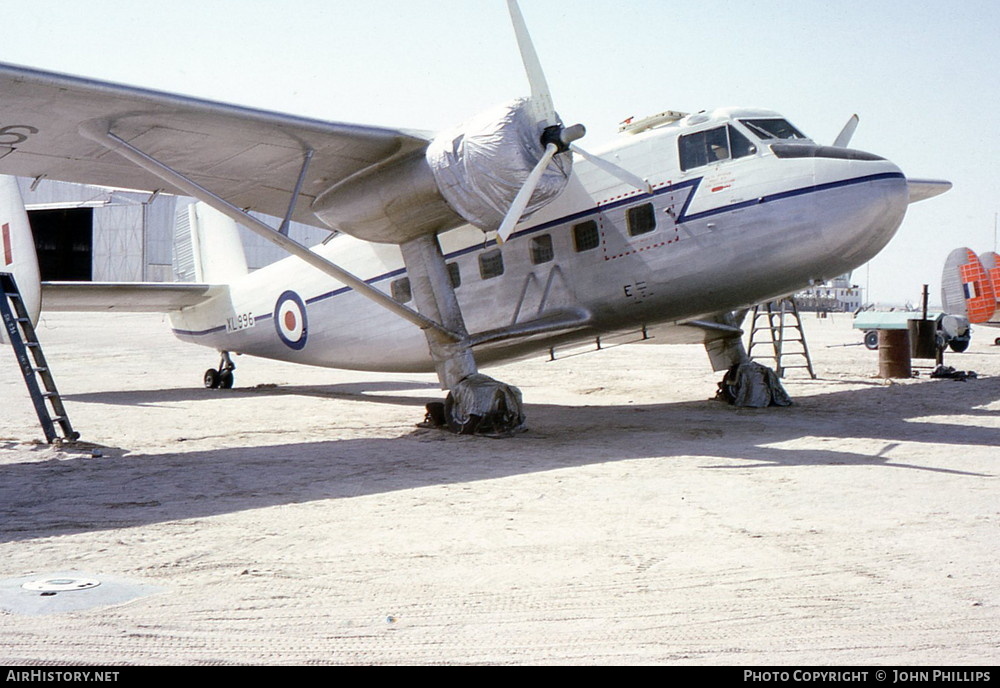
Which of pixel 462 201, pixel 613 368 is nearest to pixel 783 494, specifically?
pixel 462 201

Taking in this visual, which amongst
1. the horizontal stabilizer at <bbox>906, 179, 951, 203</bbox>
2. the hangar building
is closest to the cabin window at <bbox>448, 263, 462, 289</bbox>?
the horizontal stabilizer at <bbox>906, 179, 951, 203</bbox>

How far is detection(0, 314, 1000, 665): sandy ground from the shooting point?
339 cm

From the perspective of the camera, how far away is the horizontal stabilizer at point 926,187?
14.2 meters

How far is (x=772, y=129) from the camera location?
1014cm

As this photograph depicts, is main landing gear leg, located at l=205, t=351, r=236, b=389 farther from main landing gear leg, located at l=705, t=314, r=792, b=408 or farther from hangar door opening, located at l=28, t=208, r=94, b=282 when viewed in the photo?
hangar door opening, located at l=28, t=208, r=94, b=282

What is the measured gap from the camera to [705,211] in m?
9.96

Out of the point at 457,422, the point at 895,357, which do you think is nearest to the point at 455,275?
the point at 457,422

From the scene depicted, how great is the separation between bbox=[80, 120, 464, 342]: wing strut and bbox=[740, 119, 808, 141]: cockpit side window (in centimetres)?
423

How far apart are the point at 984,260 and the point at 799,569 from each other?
27160 mm

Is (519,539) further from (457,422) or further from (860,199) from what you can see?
(860,199)

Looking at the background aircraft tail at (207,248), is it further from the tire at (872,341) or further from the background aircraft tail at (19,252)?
the tire at (872,341)

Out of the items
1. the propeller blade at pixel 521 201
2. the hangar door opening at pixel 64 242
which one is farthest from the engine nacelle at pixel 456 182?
the hangar door opening at pixel 64 242

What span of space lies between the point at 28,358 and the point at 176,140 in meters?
2.77

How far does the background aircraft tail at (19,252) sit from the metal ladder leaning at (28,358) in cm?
8
